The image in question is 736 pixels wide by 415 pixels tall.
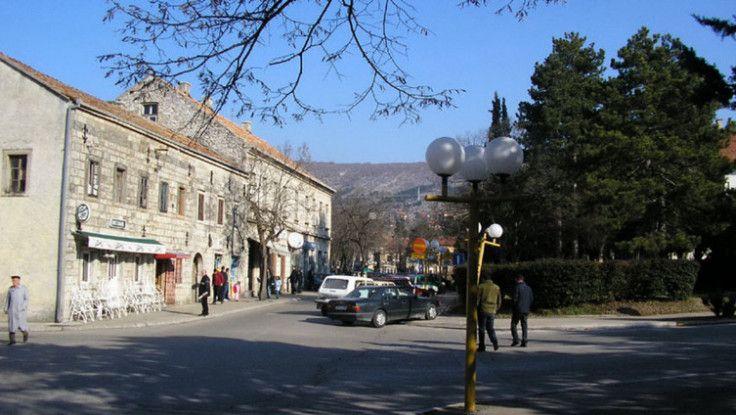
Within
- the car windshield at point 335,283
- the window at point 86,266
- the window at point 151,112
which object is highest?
the window at point 151,112

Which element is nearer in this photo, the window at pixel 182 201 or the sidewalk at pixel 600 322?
the sidewalk at pixel 600 322

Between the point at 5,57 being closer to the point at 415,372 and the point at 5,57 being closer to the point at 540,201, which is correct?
the point at 415,372

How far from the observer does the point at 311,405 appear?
10.1 metres

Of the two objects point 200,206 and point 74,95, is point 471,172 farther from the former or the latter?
point 200,206

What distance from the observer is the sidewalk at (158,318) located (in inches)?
930

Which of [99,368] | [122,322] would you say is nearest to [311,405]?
[99,368]

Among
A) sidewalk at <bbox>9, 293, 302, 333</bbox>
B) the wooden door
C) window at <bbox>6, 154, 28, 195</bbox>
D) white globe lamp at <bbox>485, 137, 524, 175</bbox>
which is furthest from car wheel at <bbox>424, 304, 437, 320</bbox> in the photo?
white globe lamp at <bbox>485, 137, 524, 175</bbox>

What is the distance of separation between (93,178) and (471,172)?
21.1 meters

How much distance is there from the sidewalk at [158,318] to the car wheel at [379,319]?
7.09m

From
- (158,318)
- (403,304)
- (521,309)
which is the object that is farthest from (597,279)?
(158,318)

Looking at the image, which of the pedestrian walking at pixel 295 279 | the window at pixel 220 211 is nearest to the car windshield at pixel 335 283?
the window at pixel 220 211

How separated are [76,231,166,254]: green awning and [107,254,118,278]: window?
75cm

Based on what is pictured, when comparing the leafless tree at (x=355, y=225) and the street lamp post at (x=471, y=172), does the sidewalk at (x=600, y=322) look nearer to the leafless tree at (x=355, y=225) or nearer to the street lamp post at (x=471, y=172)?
the street lamp post at (x=471, y=172)

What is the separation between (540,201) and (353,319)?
21183 mm
